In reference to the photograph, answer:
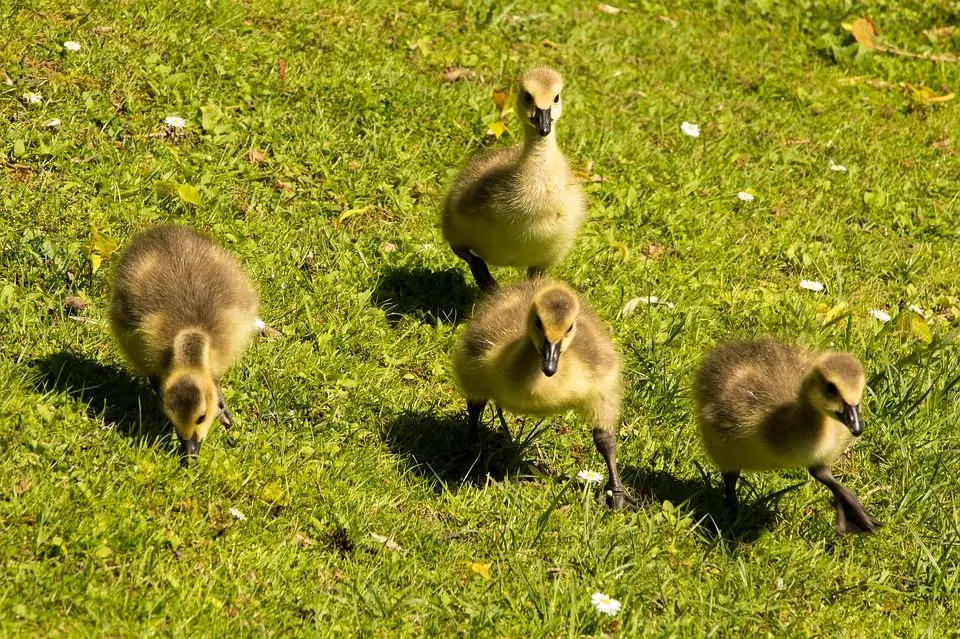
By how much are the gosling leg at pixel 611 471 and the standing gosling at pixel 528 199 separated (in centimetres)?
146

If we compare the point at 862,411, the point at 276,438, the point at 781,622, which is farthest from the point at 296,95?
the point at 781,622

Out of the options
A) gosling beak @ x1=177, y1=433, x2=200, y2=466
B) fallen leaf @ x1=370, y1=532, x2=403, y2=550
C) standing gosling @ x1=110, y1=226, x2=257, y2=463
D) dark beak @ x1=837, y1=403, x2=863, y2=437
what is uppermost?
dark beak @ x1=837, y1=403, x2=863, y2=437

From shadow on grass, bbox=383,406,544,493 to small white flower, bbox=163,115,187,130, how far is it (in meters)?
2.59

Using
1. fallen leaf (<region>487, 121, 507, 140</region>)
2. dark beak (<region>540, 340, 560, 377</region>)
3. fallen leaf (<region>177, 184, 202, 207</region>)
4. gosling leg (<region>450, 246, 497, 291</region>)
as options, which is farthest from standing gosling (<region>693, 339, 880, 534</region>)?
fallen leaf (<region>487, 121, 507, 140</region>)

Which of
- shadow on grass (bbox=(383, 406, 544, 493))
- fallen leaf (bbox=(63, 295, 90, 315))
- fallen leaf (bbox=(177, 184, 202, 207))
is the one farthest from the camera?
fallen leaf (bbox=(177, 184, 202, 207))

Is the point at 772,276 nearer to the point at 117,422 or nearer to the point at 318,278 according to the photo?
the point at 318,278

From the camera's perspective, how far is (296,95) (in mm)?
8203

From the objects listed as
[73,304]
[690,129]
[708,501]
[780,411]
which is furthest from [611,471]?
[690,129]

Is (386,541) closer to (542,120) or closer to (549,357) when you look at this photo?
(549,357)

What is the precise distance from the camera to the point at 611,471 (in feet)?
18.4

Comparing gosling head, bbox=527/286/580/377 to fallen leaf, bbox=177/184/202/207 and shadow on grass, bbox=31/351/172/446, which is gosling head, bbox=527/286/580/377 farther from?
fallen leaf, bbox=177/184/202/207

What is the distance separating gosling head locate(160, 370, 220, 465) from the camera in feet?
16.0

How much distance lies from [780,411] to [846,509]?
20.8 inches

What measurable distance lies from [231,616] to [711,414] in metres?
2.26
